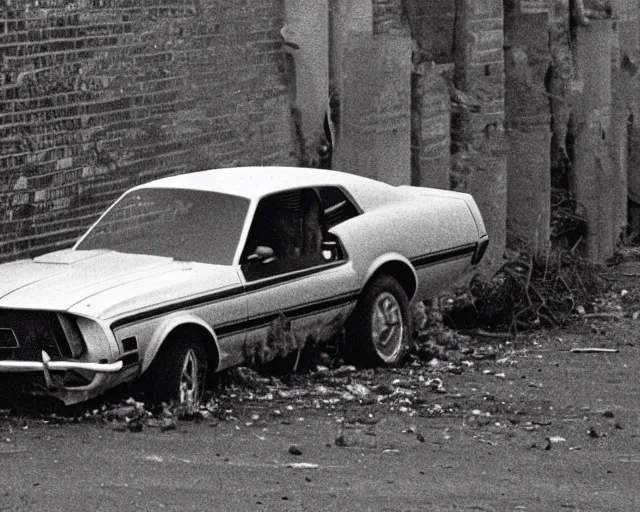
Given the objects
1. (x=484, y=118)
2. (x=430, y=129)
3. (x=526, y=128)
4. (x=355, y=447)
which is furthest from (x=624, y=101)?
(x=355, y=447)

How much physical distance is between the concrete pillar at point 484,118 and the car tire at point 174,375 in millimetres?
6730

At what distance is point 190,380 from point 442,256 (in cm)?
297

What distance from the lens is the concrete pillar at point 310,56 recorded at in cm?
1377

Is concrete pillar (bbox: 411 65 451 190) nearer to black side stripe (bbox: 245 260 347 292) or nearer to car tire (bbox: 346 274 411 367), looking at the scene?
car tire (bbox: 346 274 411 367)

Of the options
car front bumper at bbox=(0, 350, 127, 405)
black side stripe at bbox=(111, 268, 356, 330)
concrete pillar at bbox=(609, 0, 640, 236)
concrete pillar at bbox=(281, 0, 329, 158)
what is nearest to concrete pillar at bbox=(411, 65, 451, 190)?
concrete pillar at bbox=(281, 0, 329, 158)

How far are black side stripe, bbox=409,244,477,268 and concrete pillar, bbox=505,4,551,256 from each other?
474 centimetres

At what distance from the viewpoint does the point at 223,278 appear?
9.41m

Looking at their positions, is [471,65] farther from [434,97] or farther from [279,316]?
[279,316]

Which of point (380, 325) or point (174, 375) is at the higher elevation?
point (174, 375)

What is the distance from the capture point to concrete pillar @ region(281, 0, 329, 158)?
13766 millimetres

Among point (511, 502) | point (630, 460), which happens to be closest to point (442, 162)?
point (630, 460)

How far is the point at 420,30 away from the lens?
15109 millimetres

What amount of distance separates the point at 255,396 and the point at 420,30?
244 inches

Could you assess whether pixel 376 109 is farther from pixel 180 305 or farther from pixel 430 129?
pixel 180 305
